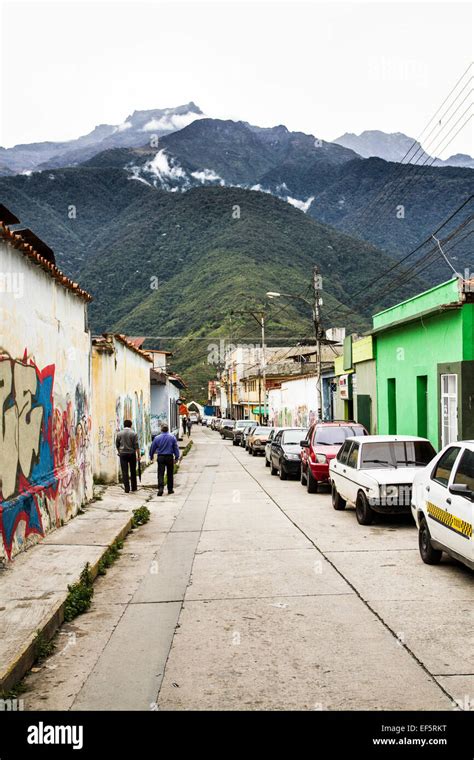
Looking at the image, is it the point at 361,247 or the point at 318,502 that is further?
the point at 361,247

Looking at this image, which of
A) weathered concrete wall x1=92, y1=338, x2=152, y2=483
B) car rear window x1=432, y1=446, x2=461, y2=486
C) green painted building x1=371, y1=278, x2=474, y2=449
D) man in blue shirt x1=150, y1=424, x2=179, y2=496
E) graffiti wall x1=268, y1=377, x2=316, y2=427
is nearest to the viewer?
car rear window x1=432, y1=446, x2=461, y2=486

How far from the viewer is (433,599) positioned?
744cm

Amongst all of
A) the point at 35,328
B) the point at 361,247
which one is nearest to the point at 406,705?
the point at 35,328

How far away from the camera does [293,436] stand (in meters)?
24.4

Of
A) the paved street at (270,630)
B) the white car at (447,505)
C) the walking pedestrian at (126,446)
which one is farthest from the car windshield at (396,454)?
the walking pedestrian at (126,446)

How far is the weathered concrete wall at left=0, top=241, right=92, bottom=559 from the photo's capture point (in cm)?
927

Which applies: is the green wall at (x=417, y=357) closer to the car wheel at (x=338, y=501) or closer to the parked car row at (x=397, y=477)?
the parked car row at (x=397, y=477)

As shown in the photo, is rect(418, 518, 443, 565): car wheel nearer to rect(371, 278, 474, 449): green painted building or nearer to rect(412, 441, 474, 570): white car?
rect(412, 441, 474, 570): white car

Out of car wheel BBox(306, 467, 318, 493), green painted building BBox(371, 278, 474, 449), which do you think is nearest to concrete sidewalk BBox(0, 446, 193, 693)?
car wheel BBox(306, 467, 318, 493)

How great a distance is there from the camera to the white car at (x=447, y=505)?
25.4ft

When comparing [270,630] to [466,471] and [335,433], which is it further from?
[335,433]

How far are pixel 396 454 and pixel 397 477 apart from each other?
1078 millimetres

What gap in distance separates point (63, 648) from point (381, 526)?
292 inches

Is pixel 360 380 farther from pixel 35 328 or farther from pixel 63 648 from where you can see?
pixel 63 648
